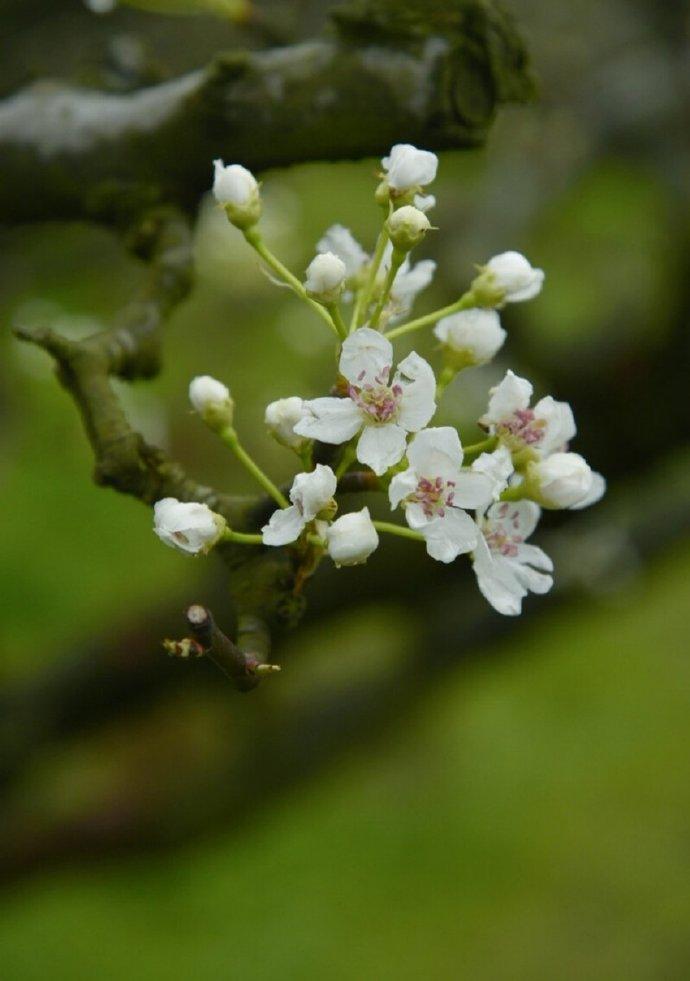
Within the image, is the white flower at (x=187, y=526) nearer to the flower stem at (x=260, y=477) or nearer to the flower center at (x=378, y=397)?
the flower stem at (x=260, y=477)

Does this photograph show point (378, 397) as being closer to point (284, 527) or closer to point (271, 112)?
point (284, 527)

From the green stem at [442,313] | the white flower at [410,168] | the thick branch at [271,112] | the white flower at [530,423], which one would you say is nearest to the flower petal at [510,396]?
the white flower at [530,423]

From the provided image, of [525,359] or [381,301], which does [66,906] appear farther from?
[381,301]

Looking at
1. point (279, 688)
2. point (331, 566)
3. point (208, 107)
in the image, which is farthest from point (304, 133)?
point (279, 688)

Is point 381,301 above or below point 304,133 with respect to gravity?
above

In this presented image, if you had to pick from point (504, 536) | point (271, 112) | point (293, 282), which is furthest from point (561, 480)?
point (271, 112)

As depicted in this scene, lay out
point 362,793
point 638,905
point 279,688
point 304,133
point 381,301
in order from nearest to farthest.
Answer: point 381,301
point 304,133
point 279,688
point 638,905
point 362,793

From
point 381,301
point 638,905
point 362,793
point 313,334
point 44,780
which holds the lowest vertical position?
point 362,793

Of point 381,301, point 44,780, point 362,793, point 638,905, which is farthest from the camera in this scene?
point 362,793
